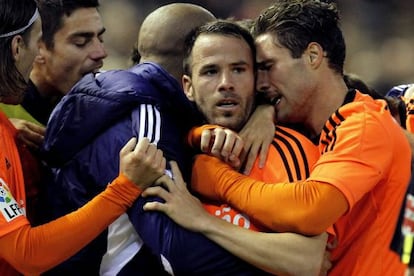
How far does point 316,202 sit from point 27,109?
65.0 inches

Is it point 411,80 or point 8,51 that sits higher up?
point 8,51

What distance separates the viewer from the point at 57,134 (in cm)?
313

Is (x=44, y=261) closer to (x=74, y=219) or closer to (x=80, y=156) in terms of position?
(x=74, y=219)

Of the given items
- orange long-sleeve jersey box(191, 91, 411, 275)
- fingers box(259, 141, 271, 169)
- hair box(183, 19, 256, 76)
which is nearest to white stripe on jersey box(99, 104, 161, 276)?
orange long-sleeve jersey box(191, 91, 411, 275)

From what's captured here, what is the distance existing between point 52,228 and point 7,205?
167mm

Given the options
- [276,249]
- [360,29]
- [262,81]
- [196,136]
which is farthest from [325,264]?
[360,29]

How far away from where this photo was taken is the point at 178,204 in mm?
2988

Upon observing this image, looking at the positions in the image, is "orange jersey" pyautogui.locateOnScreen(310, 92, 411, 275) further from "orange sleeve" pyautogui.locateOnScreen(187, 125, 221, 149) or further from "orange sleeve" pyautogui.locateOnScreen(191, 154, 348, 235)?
"orange sleeve" pyautogui.locateOnScreen(187, 125, 221, 149)

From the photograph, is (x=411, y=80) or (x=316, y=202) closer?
(x=316, y=202)

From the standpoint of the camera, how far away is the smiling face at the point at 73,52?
4.12 metres

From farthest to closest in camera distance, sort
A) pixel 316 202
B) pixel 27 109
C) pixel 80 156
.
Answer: pixel 27 109, pixel 80 156, pixel 316 202

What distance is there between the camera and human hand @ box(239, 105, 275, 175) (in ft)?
10.2

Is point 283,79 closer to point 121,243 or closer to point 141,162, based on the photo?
point 141,162

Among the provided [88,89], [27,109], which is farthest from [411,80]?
[88,89]
